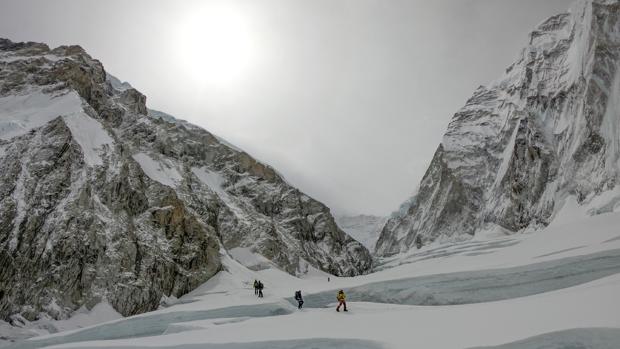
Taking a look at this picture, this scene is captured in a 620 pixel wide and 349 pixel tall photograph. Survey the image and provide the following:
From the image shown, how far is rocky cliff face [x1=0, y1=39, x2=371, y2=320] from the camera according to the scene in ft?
158

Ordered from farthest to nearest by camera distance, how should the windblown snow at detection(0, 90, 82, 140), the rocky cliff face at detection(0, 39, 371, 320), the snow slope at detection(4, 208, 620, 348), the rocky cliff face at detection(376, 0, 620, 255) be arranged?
the rocky cliff face at detection(376, 0, 620, 255) < the windblown snow at detection(0, 90, 82, 140) < the rocky cliff face at detection(0, 39, 371, 320) < the snow slope at detection(4, 208, 620, 348)

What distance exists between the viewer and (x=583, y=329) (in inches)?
561

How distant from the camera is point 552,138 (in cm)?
14550

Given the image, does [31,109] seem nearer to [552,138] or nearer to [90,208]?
[90,208]

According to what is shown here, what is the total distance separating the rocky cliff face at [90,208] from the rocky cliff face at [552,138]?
79209mm

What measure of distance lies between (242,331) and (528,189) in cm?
15079

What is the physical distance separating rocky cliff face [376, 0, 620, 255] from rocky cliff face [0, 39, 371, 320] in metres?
79.2

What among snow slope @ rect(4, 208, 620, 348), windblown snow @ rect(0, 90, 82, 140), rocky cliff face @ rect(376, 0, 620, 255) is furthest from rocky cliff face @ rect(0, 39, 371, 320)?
rocky cliff face @ rect(376, 0, 620, 255)

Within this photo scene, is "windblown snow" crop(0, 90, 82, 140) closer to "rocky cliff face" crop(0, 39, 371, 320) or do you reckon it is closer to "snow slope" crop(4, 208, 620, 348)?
"rocky cliff face" crop(0, 39, 371, 320)

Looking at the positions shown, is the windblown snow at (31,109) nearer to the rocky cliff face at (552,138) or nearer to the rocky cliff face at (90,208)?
the rocky cliff face at (90,208)

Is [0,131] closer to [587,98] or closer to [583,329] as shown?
[583,329]

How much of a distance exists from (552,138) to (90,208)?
14402 centimetres

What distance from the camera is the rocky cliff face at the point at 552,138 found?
366 feet

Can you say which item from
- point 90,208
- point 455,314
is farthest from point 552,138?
point 455,314
